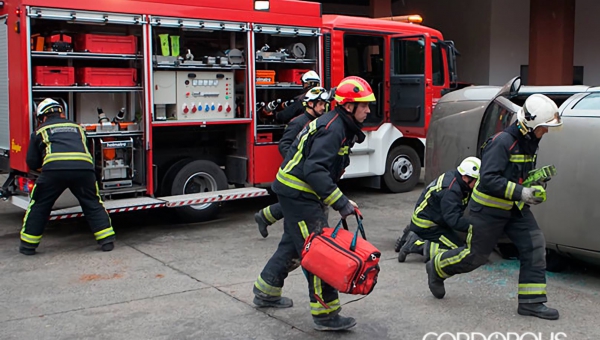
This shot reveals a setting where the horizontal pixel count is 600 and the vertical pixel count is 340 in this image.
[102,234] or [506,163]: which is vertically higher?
[506,163]

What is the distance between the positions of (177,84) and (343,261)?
4632 mm

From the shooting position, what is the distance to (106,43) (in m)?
7.89

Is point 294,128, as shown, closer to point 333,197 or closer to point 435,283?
point 435,283

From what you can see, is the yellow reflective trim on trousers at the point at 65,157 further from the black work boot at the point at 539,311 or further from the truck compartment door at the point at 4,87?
the black work boot at the point at 539,311

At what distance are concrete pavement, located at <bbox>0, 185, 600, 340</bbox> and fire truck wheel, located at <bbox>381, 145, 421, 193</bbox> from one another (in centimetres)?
283

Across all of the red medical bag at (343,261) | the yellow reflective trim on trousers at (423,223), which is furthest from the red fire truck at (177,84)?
the red medical bag at (343,261)

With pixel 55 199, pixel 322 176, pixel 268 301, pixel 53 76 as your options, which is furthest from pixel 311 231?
pixel 53 76

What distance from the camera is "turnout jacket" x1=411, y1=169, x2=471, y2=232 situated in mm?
6004

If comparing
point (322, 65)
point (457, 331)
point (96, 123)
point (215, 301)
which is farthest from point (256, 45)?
point (457, 331)

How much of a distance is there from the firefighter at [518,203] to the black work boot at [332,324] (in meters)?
1.14

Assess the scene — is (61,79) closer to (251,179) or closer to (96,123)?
(96,123)

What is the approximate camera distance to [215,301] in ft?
18.8

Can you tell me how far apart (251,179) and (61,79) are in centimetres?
268

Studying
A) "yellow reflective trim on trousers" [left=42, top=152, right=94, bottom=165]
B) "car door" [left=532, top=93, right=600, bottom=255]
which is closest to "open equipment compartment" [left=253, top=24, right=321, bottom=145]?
"yellow reflective trim on trousers" [left=42, top=152, right=94, bottom=165]
